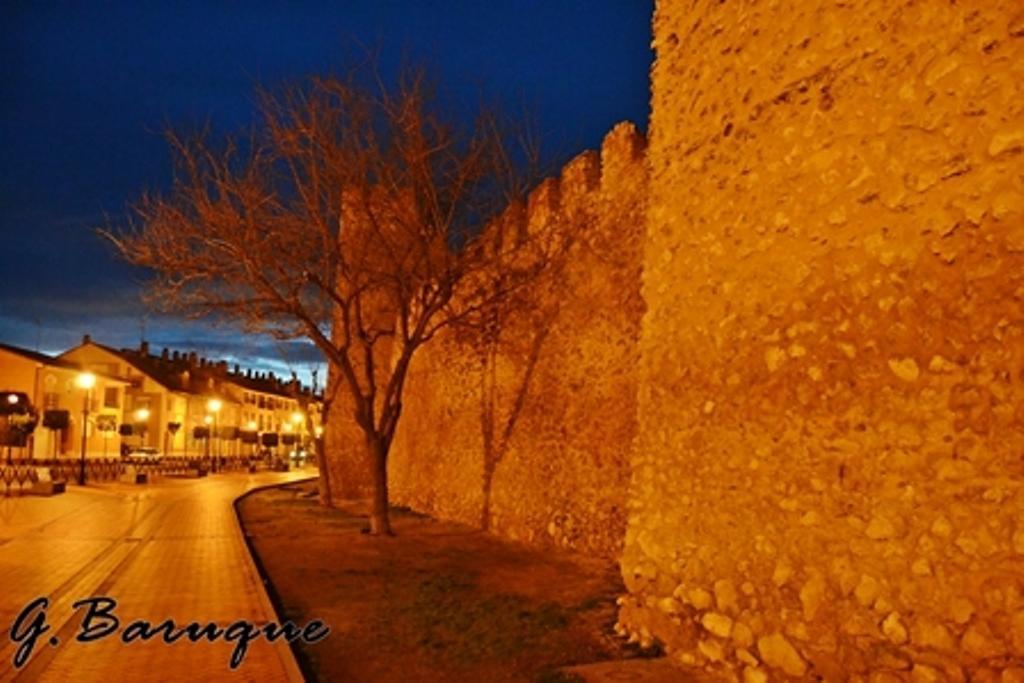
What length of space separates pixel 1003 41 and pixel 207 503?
2112 centimetres

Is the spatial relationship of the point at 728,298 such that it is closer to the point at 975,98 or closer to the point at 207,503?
the point at 975,98

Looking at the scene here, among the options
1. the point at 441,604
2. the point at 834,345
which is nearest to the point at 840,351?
the point at 834,345

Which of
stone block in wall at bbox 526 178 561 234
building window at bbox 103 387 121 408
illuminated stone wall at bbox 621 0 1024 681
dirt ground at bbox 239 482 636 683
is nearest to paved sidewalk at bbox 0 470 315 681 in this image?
dirt ground at bbox 239 482 636 683

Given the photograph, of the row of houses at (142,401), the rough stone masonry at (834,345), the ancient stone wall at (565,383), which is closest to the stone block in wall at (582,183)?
the ancient stone wall at (565,383)

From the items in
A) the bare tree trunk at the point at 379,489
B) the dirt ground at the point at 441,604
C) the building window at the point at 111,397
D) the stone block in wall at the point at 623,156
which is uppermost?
the building window at the point at 111,397

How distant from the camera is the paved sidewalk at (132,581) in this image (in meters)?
6.32

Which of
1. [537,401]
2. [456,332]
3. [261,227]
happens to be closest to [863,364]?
[537,401]

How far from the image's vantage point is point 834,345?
184 inches

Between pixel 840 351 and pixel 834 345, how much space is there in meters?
0.06

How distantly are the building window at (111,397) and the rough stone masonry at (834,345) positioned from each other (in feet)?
191

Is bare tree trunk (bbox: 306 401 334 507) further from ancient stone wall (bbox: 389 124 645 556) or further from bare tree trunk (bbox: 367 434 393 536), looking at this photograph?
bare tree trunk (bbox: 367 434 393 536)

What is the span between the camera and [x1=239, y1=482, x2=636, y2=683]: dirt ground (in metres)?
6.82

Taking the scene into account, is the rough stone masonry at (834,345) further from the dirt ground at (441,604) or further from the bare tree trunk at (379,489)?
the bare tree trunk at (379,489)

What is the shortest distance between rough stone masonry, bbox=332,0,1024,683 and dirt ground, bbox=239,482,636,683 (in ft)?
3.46
